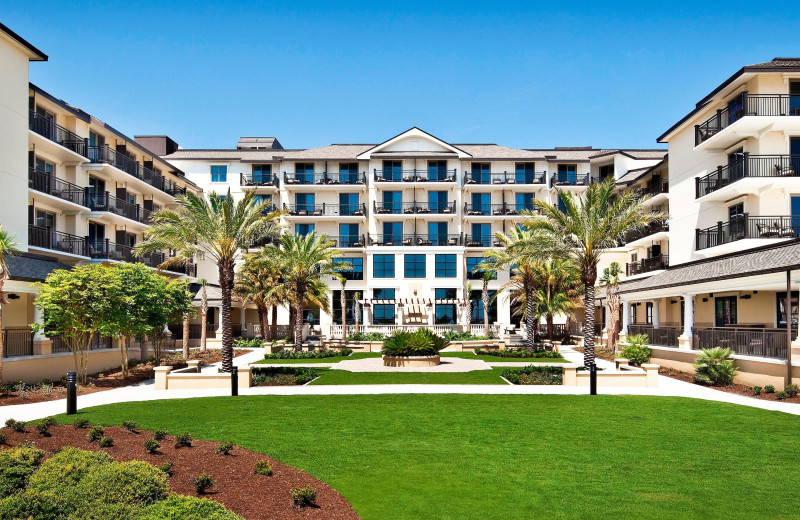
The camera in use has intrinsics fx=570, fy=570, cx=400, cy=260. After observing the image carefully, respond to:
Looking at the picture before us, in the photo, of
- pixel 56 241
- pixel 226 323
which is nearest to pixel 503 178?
pixel 226 323

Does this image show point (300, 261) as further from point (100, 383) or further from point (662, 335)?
point (662, 335)

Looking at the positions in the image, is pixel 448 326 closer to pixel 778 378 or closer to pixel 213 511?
pixel 778 378

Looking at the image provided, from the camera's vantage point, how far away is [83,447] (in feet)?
36.6

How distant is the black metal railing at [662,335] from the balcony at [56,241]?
3419 cm

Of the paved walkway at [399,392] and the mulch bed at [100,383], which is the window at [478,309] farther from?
the paved walkway at [399,392]

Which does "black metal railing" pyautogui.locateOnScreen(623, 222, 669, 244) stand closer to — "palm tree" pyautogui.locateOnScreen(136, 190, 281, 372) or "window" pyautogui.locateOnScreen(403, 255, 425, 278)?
"window" pyautogui.locateOnScreen(403, 255, 425, 278)

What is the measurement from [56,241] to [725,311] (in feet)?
127

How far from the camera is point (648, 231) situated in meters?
44.6

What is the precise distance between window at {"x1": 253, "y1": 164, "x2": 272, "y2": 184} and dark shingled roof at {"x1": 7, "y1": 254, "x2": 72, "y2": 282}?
103 feet

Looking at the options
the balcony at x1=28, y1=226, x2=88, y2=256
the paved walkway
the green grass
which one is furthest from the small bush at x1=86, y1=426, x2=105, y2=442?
the balcony at x1=28, y1=226, x2=88, y2=256

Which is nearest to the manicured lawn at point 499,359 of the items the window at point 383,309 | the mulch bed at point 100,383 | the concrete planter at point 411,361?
the concrete planter at point 411,361

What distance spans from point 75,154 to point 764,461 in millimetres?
36279

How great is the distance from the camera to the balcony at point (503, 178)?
195 feet

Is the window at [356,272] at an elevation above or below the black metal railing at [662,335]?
above
